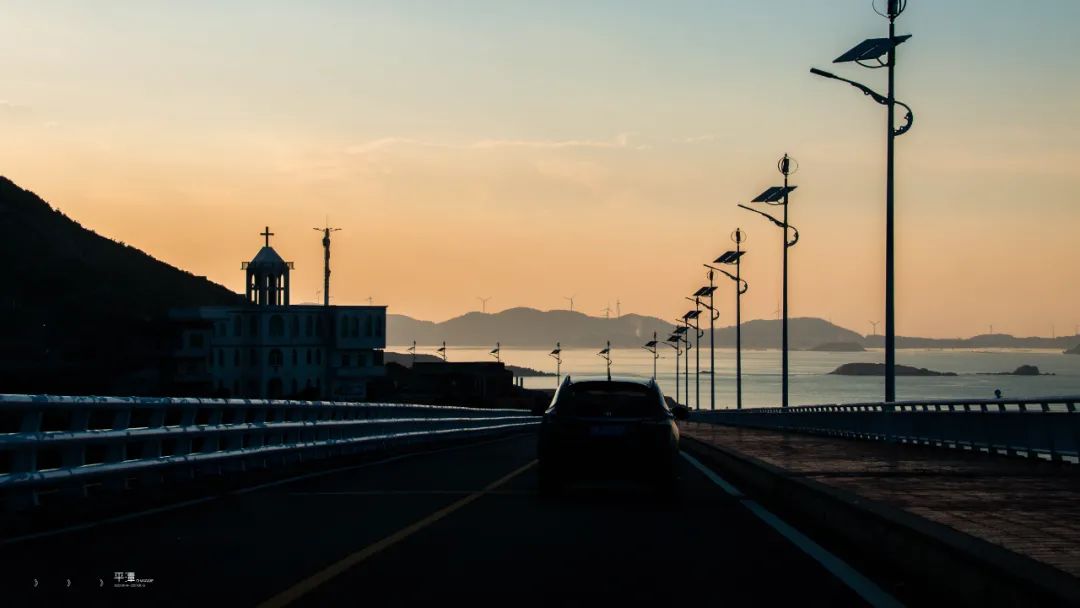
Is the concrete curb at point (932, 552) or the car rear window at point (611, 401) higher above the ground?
the car rear window at point (611, 401)

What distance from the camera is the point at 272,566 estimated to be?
10.8 metres

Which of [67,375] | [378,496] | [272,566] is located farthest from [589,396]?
[67,375]

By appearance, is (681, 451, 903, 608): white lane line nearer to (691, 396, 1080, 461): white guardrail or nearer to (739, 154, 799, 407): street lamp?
(691, 396, 1080, 461): white guardrail

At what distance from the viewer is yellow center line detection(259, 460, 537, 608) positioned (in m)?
9.25

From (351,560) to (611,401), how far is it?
709 cm

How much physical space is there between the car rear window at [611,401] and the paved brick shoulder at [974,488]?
2.26 m

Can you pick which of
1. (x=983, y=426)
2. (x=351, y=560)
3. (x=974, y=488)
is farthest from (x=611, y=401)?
(x=983, y=426)

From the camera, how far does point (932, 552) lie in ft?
32.3

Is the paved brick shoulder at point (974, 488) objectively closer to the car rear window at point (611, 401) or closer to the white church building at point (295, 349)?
the car rear window at point (611, 401)

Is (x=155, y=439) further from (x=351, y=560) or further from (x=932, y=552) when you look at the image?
(x=932, y=552)

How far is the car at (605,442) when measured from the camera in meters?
17.2

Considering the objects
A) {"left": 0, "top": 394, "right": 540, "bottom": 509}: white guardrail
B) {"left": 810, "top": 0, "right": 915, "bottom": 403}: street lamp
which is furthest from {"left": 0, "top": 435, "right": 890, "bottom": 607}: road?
{"left": 810, "top": 0, "right": 915, "bottom": 403}: street lamp

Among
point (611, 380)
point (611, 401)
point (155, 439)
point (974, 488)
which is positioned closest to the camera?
point (155, 439)

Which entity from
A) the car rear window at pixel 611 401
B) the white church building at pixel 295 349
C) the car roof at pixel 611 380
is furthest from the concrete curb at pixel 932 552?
the white church building at pixel 295 349
